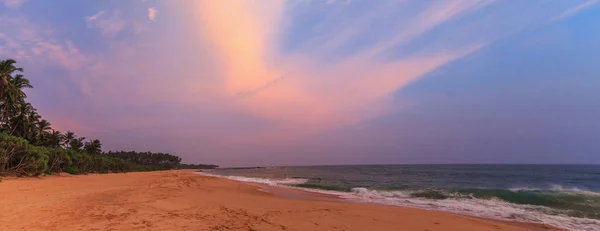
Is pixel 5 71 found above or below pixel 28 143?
above

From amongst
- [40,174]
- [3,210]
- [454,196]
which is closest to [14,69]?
[40,174]

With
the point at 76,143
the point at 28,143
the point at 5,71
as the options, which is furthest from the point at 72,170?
the point at 76,143

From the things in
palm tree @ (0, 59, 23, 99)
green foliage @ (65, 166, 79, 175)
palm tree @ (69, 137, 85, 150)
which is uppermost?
palm tree @ (0, 59, 23, 99)

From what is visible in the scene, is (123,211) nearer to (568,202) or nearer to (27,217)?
(27,217)

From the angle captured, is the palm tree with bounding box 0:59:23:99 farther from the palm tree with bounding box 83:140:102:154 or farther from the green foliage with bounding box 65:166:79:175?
the palm tree with bounding box 83:140:102:154

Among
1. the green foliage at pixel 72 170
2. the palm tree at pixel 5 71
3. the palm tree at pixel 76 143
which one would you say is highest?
the palm tree at pixel 5 71

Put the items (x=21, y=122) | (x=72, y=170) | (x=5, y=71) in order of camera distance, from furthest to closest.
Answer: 1. (x=21, y=122)
2. (x=72, y=170)
3. (x=5, y=71)

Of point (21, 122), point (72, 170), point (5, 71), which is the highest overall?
point (5, 71)

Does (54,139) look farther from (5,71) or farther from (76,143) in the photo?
(5,71)

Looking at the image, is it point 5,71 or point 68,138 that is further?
point 68,138

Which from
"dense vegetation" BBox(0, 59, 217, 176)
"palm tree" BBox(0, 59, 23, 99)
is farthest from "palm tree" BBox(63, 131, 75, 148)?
"palm tree" BBox(0, 59, 23, 99)

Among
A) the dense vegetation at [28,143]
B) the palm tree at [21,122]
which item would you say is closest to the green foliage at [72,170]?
the dense vegetation at [28,143]

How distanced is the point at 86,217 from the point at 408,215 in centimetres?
1120

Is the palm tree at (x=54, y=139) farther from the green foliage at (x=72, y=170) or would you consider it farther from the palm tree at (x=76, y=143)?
the green foliage at (x=72, y=170)
